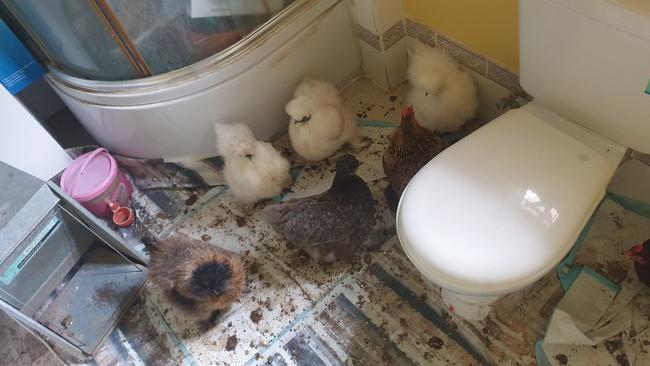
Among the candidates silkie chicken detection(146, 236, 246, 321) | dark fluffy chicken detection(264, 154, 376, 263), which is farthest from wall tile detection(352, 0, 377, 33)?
silkie chicken detection(146, 236, 246, 321)

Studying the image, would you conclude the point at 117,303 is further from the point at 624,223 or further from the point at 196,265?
the point at 624,223

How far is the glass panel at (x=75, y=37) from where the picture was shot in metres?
1.38

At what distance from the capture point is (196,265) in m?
1.39

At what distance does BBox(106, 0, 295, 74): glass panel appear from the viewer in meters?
1.38

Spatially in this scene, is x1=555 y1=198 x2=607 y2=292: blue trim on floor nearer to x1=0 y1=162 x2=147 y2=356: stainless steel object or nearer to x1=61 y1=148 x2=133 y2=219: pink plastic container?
x1=0 y1=162 x2=147 y2=356: stainless steel object

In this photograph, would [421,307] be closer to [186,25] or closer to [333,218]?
[333,218]

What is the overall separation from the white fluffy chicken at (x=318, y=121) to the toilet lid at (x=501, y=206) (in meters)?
0.49

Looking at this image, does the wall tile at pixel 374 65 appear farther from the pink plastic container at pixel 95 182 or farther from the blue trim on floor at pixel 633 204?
the pink plastic container at pixel 95 182

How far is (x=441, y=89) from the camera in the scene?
150 cm

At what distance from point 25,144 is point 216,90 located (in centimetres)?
63

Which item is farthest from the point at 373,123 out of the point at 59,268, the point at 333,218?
the point at 59,268

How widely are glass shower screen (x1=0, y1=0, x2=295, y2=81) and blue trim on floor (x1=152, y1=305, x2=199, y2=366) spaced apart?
2.46 feet

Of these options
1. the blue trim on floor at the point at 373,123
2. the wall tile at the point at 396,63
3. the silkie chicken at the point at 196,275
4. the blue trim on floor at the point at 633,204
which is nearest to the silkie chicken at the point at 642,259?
the blue trim on floor at the point at 633,204

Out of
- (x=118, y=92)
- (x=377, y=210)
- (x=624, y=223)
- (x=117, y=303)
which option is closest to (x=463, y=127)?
(x=377, y=210)
